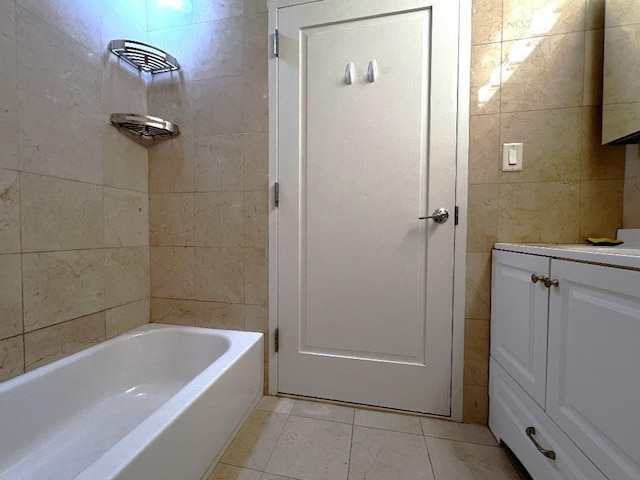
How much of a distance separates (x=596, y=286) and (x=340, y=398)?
1.12 metres

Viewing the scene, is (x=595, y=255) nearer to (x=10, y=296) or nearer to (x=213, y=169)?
(x=213, y=169)

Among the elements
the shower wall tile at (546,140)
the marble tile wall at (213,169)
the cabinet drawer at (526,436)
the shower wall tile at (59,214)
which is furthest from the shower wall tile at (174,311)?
the shower wall tile at (546,140)

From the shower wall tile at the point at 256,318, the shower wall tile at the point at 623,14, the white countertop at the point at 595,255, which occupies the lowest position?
the shower wall tile at the point at 256,318

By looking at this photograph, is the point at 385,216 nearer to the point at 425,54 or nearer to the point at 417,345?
the point at 417,345

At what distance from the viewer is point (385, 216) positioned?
1.27 m

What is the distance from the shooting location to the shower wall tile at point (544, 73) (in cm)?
110

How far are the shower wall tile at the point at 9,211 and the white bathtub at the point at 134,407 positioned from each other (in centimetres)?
45

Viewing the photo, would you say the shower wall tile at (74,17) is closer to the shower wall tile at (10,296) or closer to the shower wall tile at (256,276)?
the shower wall tile at (10,296)

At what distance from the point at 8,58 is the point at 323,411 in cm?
181

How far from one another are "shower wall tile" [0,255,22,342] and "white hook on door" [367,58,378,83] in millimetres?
1532

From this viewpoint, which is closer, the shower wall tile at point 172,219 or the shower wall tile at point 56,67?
the shower wall tile at point 56,67

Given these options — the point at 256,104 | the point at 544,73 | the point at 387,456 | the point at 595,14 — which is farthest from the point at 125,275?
the point at 595,14

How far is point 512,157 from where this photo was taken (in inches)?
45.7

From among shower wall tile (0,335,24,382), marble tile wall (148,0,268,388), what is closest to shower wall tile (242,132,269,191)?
marble tile wall (148,0,268,388)
